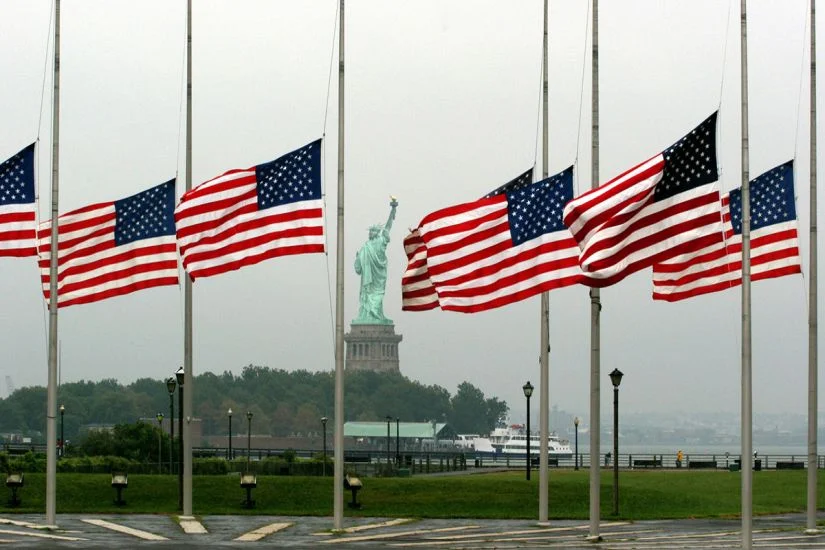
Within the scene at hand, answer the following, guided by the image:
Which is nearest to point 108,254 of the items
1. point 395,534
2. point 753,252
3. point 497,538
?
point 395,534

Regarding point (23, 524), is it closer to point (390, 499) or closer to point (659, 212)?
point (390, 499)

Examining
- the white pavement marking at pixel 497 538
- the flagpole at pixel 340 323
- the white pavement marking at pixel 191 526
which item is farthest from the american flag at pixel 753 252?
the white pavement marking at pixel 191 526

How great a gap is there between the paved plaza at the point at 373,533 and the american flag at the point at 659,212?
586 cm

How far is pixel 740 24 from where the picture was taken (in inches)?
1179

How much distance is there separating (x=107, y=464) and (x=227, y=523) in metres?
21.0

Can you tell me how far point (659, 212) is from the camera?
94.3 ft

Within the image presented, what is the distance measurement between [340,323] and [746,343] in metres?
9.41

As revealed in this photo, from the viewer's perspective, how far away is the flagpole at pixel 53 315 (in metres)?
33.8

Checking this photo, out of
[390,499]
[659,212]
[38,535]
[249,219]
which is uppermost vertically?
[249,219]

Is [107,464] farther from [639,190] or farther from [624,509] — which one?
[639,190]

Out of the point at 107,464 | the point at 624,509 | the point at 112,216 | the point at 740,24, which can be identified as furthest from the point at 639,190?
the point at 107,464

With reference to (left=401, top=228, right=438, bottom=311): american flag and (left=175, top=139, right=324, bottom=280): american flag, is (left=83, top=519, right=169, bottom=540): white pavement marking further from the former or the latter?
(left=401, top=228, right=438, bottom=311): american flag

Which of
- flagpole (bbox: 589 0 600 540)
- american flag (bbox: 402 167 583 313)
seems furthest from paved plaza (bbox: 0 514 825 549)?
american flag (bbox: 402 167 583 313)

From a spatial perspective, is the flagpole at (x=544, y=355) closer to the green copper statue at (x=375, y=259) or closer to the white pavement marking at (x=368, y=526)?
the white pavement marking at (x=368, y=526)
